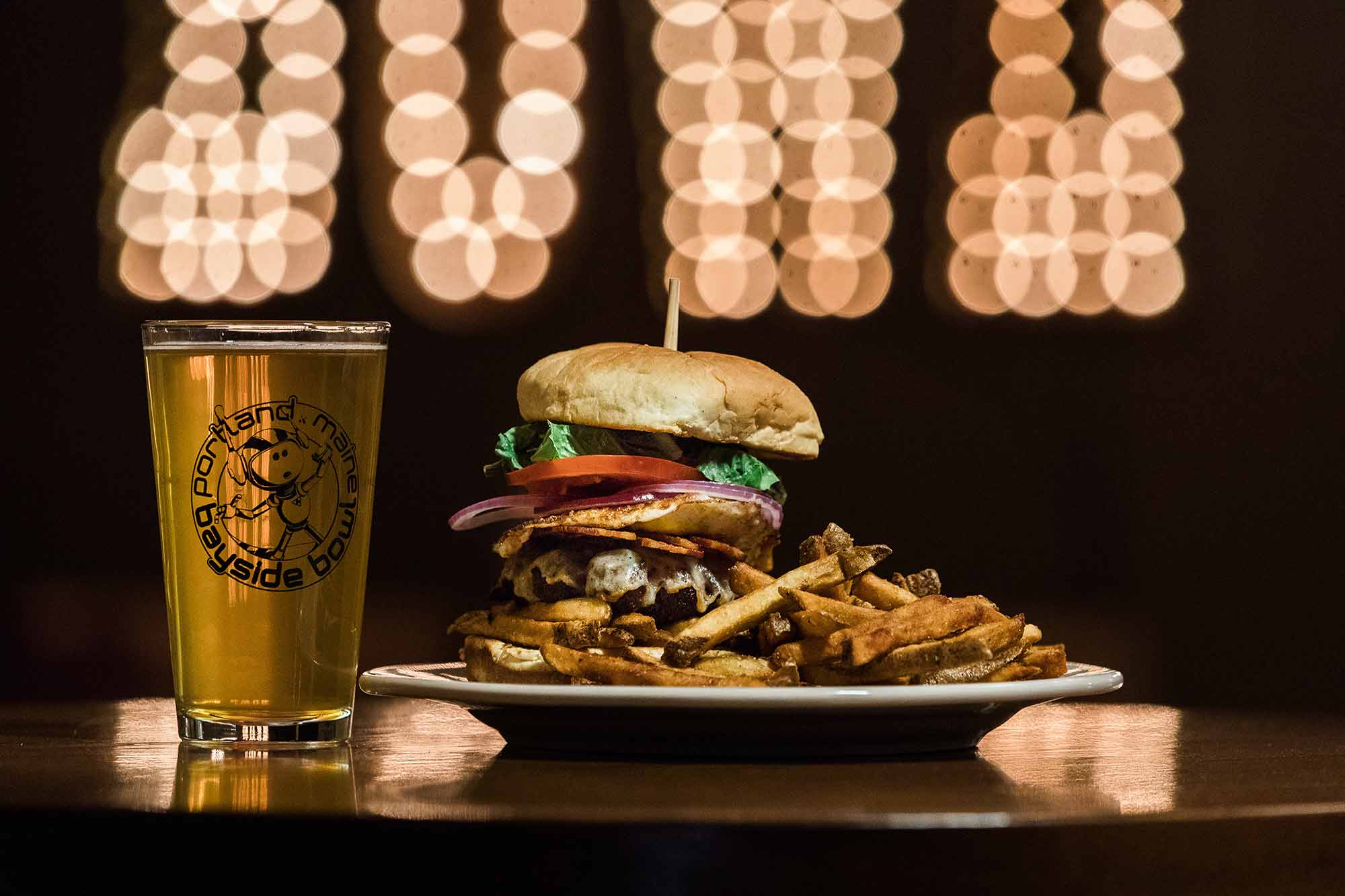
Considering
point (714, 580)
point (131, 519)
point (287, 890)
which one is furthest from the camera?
point (131, 519)

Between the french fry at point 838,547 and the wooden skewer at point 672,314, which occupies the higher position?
the wooden skewer at point 672,314

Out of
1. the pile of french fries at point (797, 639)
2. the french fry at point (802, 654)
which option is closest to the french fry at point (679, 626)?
the pile of french fries at point (797, 639)

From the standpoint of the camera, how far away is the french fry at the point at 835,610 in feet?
4.81

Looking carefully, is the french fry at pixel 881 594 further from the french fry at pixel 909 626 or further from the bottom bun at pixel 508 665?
the bottom bun at pixel 508 665

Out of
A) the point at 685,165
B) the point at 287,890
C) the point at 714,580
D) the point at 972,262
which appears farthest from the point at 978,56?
the point at 287,890

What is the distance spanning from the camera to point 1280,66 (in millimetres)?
5523

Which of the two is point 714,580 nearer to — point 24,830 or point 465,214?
point 24,830

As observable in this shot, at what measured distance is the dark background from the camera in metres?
5.34

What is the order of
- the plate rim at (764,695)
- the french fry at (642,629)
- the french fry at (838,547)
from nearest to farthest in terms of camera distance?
1. the plate rim at (764,695)
2. the french fry at (642,629)
3. the french fry at (838,547)

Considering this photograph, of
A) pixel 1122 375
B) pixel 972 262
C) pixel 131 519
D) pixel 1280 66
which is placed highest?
pixel 1280 66

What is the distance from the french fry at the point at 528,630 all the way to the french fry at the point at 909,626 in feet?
0.72

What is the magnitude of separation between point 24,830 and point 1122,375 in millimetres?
4851

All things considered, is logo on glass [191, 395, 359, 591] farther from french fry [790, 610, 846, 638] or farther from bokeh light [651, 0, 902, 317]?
bokeh light [651, 0, 902, 317]

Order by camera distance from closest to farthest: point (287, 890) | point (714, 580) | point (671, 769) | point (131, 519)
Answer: point (287, 890) → point (671, 769) → point (714, 580) → point (131, 519)
